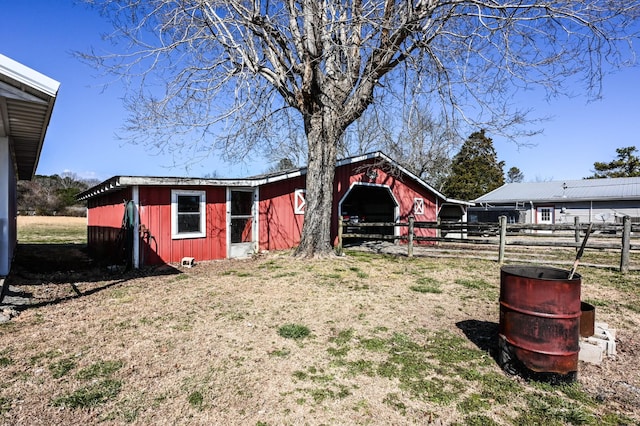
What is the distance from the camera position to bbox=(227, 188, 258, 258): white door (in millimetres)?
11336

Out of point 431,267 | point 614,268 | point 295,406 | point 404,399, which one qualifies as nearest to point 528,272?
point 404,399

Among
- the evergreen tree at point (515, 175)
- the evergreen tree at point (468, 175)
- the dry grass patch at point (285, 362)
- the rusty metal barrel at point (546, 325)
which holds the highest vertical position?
the evergreen tree at point (515, 175)

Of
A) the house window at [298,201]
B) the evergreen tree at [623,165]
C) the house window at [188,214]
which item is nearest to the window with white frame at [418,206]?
the house window at [298,201]

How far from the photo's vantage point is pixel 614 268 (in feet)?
29.0

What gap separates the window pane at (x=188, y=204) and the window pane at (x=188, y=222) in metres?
0.12

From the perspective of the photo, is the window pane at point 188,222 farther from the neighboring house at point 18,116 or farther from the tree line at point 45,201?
the tree line at point 45,201

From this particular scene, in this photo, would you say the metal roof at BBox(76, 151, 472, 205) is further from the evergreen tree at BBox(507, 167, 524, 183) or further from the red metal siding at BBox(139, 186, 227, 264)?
the evergreen tree at BBox(507, 167, 524, 183)

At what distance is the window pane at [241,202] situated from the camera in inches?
452

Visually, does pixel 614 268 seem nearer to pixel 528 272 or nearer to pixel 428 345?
pixel 528 272

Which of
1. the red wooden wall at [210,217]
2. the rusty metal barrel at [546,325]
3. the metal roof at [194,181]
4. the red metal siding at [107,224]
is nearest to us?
the rusty metal barrel at [546,325]

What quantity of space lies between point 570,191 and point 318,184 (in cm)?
2829

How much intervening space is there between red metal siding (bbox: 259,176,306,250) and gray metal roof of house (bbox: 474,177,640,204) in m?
23.8

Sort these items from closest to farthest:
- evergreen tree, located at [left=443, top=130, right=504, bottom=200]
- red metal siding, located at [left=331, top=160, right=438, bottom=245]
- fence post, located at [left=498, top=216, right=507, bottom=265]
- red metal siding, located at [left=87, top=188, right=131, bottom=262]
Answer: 1. fence post, located at [left=498, top=216, right=507, bottom=265]
2. red metal siding, located at [left=87, top=188, right=131, bottom=262]
3. red metal siding, located at [left=331, top=160, right=438, bottom=245]
4. evergreen tree, located at [left=443, top=130, right=504, bottom=200]

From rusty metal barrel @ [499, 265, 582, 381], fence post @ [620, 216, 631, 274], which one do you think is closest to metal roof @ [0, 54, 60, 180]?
rusty metal barrel @ [499, 265, 582, 381]
